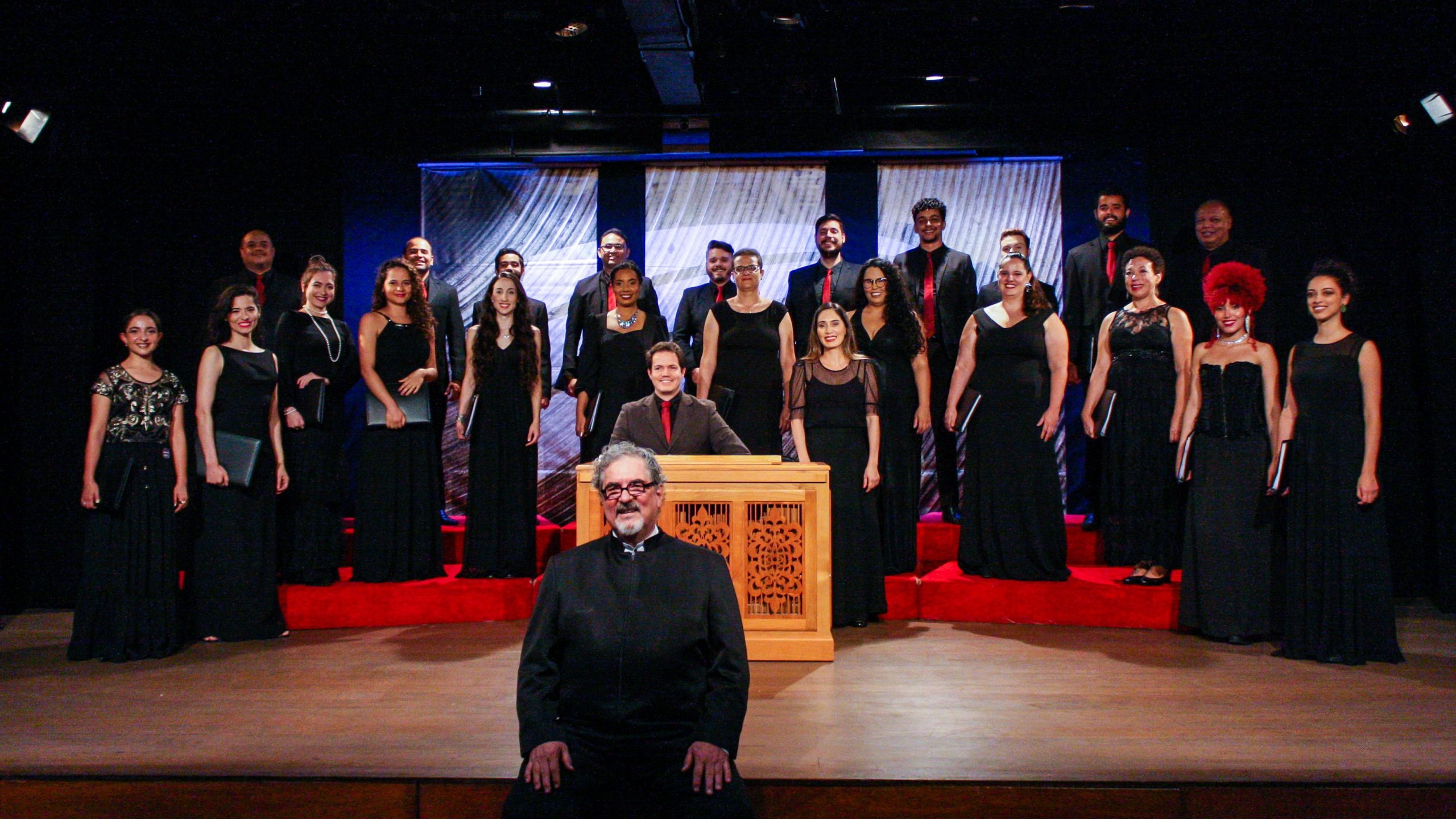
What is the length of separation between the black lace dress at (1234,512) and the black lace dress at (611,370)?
9.17ft

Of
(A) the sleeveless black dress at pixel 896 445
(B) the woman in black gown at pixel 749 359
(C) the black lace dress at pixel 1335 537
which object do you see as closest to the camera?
(C) the black lace dress at pixel 1335 537

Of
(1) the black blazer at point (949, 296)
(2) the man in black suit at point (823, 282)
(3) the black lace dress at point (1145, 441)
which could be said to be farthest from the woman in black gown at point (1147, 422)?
(2) the man in black suit at point (823, 282)

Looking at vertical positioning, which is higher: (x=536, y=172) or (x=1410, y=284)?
(x=536, y=172)

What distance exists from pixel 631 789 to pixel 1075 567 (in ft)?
12.7

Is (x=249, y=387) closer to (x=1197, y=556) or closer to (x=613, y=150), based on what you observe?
(x=613, y=150)

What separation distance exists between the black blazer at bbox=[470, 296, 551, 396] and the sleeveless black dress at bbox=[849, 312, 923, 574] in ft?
5.64

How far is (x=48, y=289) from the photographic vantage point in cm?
611

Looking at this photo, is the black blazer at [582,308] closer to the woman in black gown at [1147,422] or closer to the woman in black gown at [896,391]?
the woman in black gown at [896,391]

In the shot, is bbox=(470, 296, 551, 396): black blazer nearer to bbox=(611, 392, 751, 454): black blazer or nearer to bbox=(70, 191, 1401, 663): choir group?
bbox=(70, 191, 1401, 663): choir group

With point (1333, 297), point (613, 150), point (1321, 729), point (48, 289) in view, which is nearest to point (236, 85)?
point (48, 289)

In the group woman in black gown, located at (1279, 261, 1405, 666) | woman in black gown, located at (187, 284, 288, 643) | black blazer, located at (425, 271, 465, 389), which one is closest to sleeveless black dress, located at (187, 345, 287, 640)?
woman in black gown, located at (187, 284, 288, 643)

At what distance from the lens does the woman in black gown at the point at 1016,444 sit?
5.37 metres

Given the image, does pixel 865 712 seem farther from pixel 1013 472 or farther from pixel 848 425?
pixel 1013 472

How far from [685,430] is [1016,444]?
173 cm
